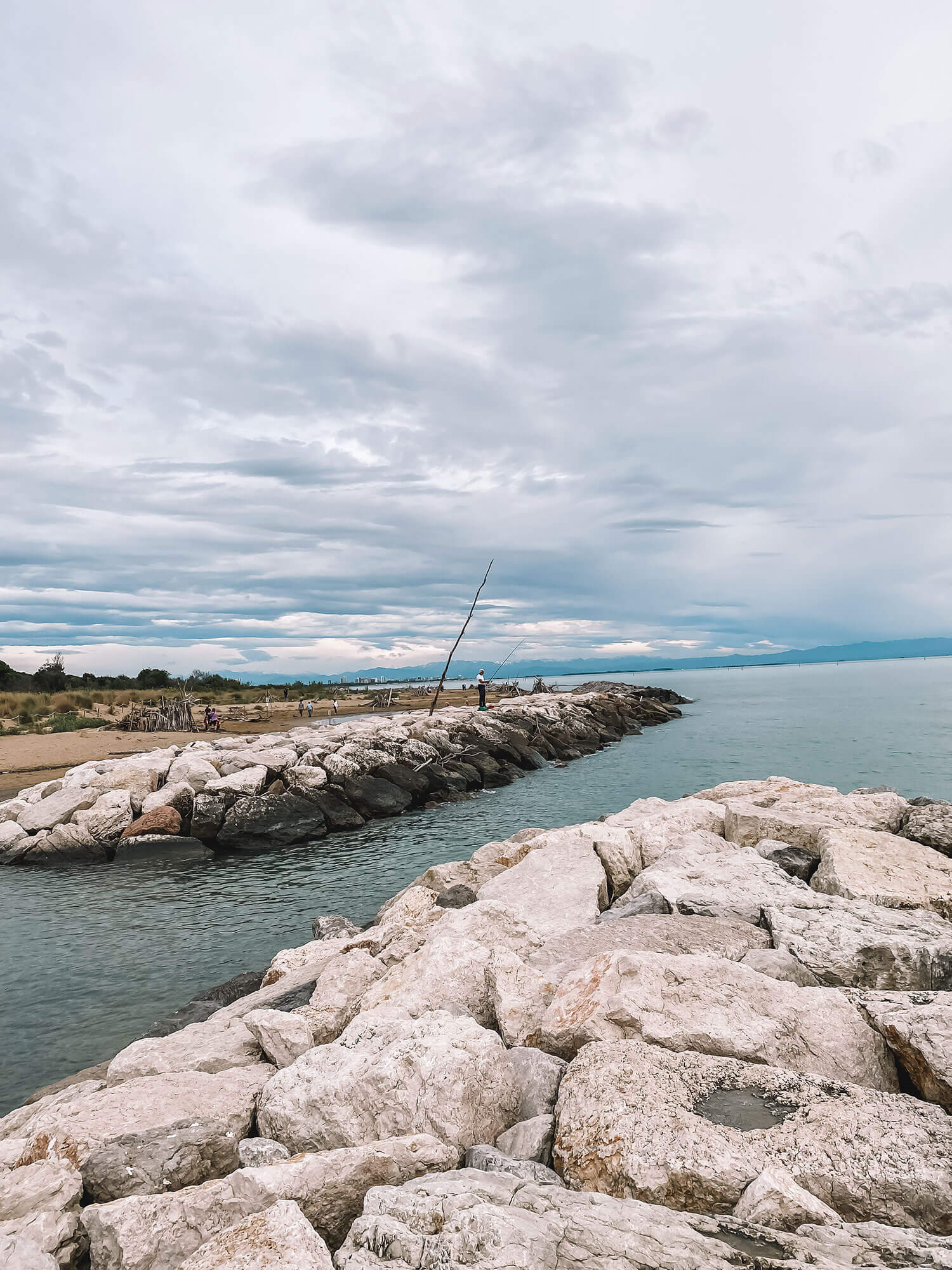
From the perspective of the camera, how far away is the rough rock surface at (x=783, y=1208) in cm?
288

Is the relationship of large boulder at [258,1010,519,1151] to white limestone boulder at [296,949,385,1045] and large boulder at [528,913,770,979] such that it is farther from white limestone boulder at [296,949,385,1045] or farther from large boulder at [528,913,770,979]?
large boulder at [528,913,770,979]

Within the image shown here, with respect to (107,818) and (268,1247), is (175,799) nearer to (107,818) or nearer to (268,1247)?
(107,818)

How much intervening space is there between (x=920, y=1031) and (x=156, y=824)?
53.0 ft

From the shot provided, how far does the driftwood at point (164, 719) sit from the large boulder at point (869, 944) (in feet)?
109

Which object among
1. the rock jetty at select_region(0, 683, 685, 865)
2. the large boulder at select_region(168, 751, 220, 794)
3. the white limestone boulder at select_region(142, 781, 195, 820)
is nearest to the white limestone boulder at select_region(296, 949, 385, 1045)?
the rock jetty at select_region(0, 683, 685, 865)

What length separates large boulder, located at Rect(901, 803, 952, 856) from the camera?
8055mm

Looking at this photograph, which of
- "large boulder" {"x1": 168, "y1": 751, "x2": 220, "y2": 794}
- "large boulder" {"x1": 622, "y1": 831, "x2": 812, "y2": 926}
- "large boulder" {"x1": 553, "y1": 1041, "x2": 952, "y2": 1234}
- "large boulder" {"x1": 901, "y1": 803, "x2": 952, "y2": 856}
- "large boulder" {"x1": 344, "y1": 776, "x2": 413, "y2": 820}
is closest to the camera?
"large boulder" {"x1": 553, "y1": 1041, "x2": 952, "y2": 1234}

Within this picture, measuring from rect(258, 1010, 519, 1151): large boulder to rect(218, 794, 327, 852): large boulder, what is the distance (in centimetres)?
1361

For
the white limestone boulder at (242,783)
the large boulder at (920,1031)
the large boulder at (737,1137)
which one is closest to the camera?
the large boulder at (737,1137)

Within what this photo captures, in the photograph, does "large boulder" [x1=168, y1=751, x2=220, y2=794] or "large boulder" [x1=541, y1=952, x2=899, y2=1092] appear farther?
"large boulder" [x1=168, y1=751, x2=220, y2=794]

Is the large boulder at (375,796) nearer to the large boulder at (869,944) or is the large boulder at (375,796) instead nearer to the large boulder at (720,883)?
the large boulder at (720,883)

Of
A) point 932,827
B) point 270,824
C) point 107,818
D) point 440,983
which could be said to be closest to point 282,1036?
point 440,983

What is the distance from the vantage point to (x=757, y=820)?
355 inches

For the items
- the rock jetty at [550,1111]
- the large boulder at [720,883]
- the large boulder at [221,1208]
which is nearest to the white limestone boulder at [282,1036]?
the rock jetty at [550,1111]
